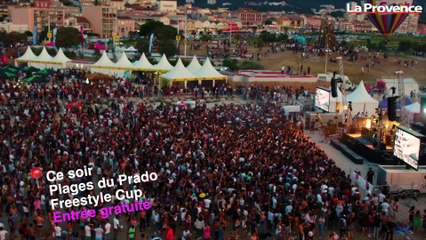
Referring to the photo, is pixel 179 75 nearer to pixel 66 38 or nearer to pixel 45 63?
pixel 45 63

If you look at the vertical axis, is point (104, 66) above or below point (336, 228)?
above

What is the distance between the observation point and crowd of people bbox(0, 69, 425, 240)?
12352 mm

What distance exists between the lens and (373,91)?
40.7 metres

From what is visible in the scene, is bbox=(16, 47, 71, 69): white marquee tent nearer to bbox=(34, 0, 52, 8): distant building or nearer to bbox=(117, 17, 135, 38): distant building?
bbox=(34, 0, 52, 8): distant building

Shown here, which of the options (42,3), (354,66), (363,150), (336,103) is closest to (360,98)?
(336,103)

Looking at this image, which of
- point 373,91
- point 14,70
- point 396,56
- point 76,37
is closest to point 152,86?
point 14,70

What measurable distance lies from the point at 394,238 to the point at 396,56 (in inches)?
2179

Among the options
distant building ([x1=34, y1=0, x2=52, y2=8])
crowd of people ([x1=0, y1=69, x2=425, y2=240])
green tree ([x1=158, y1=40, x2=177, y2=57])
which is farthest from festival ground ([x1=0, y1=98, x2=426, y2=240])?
distant building ([x1=34, y1=0, x2=52, y2=8])

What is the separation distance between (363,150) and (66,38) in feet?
162

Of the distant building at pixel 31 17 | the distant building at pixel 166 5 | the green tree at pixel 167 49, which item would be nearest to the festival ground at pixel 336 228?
the green tree at pixel 167 49

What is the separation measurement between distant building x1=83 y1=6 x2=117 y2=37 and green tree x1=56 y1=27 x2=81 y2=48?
41.3 m

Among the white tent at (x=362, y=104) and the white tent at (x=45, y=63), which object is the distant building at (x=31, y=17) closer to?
the white tent at (x=45, y=63)

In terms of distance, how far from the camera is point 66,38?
63656 mm

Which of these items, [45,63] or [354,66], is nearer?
[45,63]
